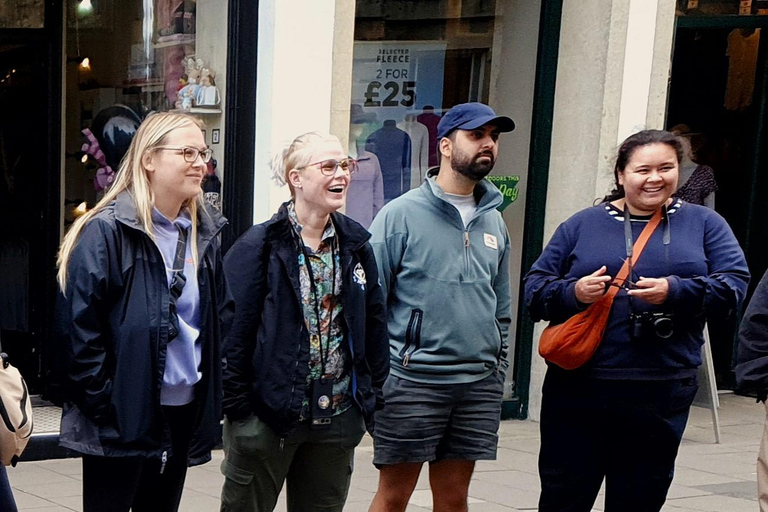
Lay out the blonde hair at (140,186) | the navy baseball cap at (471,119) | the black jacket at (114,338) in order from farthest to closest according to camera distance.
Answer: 1. the navy baseball cap at (471,119)
2. the blonde hair at (140,186)
3. the black jacket at (114,338)

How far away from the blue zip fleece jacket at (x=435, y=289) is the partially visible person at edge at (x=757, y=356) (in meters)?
0.99

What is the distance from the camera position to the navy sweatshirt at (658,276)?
14.9ft

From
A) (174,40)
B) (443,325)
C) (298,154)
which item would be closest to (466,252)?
(443,325)

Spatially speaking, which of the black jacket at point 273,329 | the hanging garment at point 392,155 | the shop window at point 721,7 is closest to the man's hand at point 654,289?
the black jacket at point 273,329

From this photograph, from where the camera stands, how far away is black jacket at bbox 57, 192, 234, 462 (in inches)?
155

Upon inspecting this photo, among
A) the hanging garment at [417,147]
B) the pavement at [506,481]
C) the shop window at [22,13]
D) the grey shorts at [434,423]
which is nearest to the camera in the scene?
the grey shorts at [434,423]

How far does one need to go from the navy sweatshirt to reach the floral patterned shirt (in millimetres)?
819

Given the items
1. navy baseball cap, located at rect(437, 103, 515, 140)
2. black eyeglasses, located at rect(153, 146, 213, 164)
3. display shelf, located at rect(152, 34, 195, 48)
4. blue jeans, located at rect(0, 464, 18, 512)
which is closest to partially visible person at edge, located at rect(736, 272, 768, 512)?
navy baseball cap, located at rect(437, 103, 515, 140)

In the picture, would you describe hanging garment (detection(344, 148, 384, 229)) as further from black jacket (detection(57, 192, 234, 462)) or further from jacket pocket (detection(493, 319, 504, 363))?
black jacket (detection(57, 192, 234, 462))

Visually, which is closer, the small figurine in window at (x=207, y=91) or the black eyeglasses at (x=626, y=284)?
the black eyeglasses at (x=626, y=284)

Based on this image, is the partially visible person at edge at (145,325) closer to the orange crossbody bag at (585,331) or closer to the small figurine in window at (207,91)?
the orange crossbody bag at (585,331)

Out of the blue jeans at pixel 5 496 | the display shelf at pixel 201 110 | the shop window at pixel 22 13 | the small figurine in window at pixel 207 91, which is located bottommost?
the blue jeans at pixel 5 496

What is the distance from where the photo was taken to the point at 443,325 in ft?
16.2

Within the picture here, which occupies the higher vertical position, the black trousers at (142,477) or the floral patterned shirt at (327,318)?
the floral patterned shirt at (327,318)
